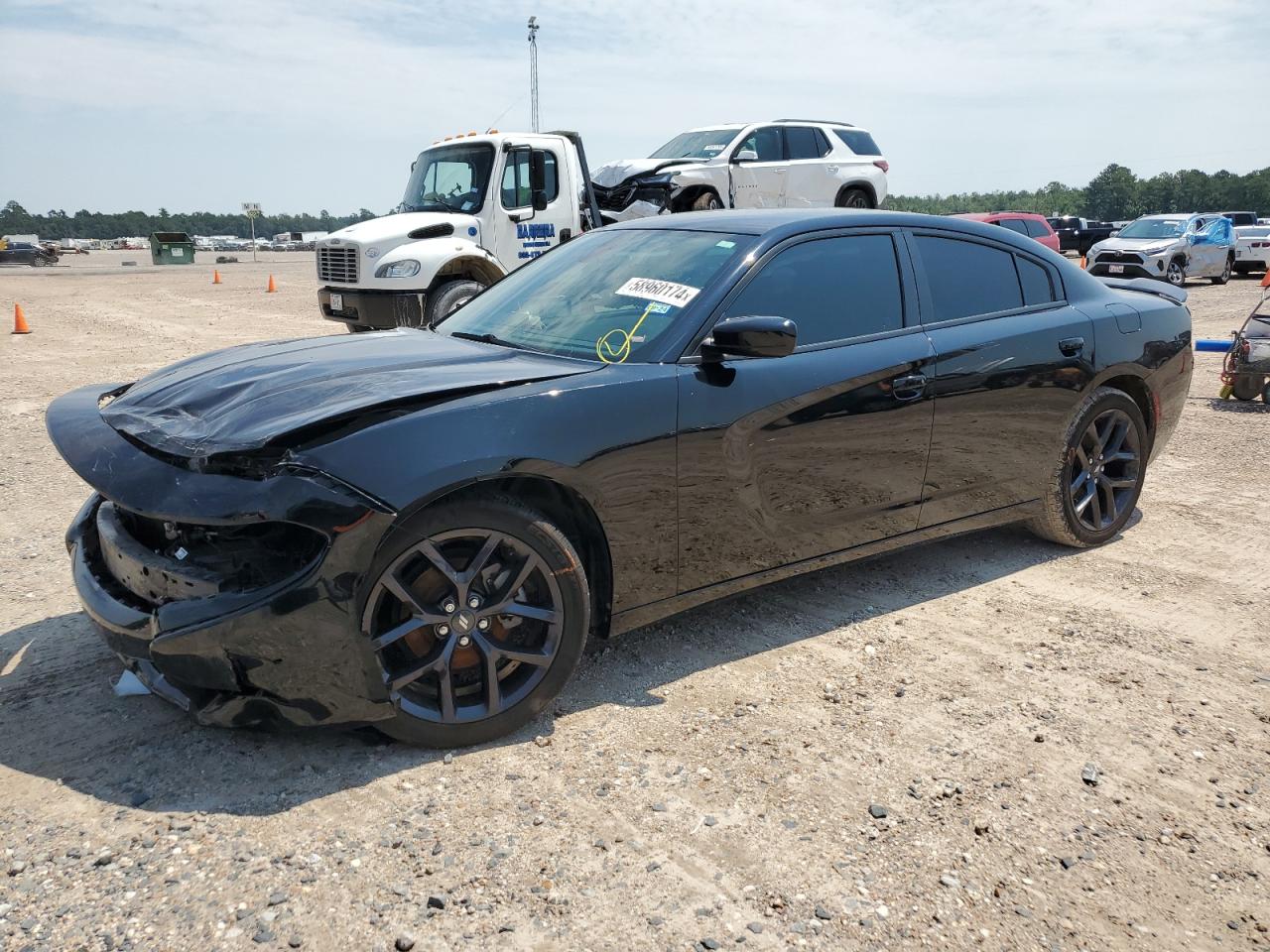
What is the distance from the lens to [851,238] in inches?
162

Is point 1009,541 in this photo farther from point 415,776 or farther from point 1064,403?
point 415,776

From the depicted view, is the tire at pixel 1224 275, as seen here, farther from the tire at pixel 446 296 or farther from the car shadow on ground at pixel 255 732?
the car shadow on ground at pixel 255 732

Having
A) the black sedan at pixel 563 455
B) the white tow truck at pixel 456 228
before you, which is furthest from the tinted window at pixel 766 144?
the black sedan at pixel 563 455

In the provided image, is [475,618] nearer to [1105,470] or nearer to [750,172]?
[1105,470]

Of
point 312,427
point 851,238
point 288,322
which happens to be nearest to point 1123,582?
point 851,238

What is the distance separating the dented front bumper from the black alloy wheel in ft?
11.6

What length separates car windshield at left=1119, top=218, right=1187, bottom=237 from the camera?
22044 millimetres

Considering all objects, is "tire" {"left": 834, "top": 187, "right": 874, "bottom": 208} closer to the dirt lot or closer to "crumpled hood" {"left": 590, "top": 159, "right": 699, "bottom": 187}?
"crumpled hood" {"left": 590, "top": 159, "right": 699, "bottom": 187}

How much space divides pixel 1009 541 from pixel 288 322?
1340 cm

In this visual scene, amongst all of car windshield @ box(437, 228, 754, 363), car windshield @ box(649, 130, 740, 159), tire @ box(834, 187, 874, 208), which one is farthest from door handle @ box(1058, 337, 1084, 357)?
tire @ box(834, 187, 874, 208)

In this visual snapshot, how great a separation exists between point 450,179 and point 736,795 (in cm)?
1050

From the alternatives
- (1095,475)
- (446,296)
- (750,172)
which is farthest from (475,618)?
(750,172)

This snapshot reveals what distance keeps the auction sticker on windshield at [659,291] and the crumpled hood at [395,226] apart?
8.08m

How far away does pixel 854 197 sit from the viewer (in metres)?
16.3
